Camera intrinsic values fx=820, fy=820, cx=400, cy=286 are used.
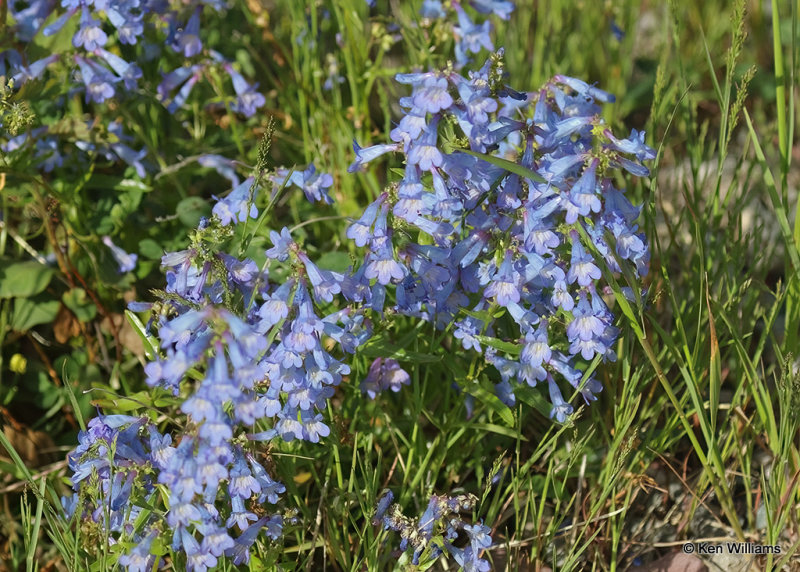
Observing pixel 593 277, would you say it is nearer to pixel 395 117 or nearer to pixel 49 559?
pixel 49 559

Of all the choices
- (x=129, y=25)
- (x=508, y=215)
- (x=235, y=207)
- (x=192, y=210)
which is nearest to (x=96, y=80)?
(x=129, y=25)

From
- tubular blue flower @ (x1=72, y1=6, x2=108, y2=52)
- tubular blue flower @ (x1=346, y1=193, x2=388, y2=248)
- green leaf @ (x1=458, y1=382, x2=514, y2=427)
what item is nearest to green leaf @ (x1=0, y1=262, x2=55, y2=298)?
tubular blue flower @ (x1=72, y1=6, x2=108, y2=52)

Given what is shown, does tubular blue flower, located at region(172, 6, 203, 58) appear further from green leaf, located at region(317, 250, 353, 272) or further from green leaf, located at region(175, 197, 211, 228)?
green leaf, located at region(317, 250, 353, 272)

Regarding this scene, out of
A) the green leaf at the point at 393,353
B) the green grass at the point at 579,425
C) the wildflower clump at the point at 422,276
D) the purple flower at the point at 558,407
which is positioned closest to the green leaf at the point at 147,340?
the wildflower clump at the point at 422,276

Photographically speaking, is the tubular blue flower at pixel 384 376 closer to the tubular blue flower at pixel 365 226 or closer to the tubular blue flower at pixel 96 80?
the tubular blue flower at pixel 365 226

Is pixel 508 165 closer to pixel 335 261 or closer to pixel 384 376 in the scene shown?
pixel 384 376

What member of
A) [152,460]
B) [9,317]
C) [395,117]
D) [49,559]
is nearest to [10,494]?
[49,559]
